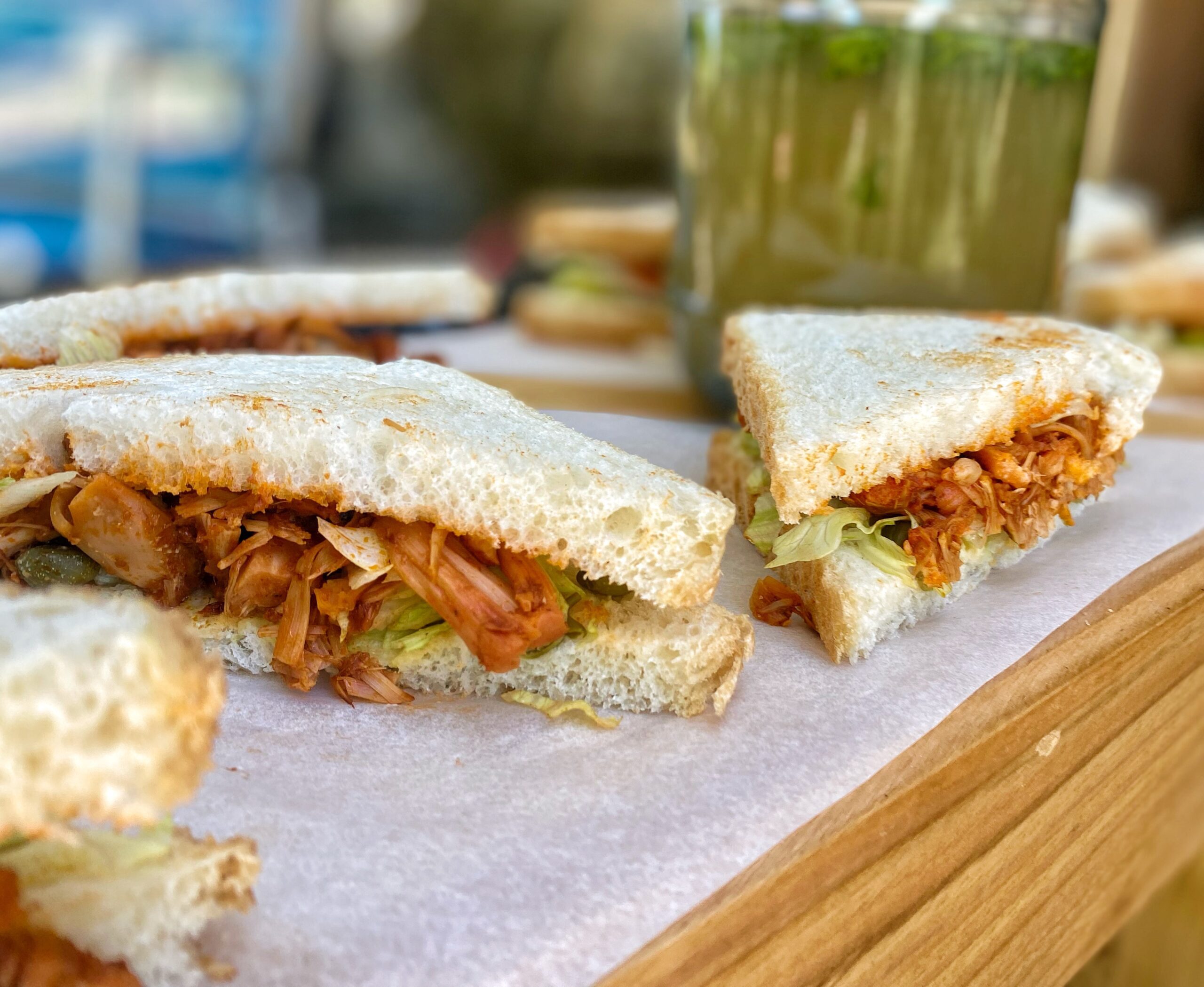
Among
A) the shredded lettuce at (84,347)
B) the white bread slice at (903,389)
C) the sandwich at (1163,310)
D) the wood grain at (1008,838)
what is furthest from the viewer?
the sandwich at (1163,310)

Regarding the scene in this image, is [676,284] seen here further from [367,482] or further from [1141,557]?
[367,482]

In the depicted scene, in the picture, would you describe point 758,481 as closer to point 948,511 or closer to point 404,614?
point 948,511

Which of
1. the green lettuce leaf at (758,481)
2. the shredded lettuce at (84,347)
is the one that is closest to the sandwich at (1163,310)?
the green lettuce leaf at (758,481)

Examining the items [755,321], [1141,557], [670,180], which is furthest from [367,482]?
[670,180]

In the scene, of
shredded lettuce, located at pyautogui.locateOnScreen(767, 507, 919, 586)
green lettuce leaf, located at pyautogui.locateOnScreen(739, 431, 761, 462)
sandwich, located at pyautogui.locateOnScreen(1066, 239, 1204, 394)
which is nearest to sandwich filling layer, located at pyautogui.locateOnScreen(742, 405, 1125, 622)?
shredded lettuce, located at pyautogui.locateOnScreen(767, 507, 919, 586)

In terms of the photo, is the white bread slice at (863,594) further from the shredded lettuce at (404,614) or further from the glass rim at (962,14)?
the glass rim at (962,14)

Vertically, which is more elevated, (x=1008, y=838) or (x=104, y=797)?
(x=104, y=797)

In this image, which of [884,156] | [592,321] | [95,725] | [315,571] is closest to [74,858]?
[95,725]
